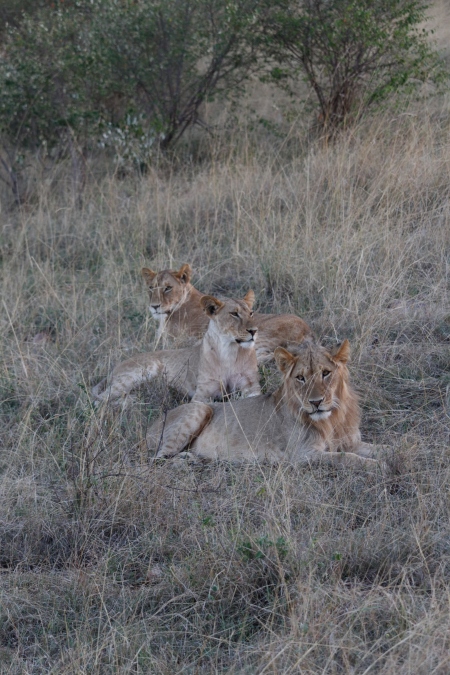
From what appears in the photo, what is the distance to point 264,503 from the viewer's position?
4664 mm

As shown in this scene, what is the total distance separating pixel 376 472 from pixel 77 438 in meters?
1.94

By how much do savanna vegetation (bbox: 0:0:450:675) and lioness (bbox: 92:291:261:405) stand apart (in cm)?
21

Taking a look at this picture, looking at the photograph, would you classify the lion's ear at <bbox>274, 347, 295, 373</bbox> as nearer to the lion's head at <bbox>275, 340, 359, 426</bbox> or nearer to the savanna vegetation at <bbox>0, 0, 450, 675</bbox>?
the lion's head at <bbox>275, 340, 359, 426</bbox>

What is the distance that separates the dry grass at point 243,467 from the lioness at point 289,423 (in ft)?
0.59

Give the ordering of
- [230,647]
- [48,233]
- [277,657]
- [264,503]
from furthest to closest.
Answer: [48,233] → [264,503] → [230,647] → [277,657]

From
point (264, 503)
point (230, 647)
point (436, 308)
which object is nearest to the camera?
point (230, 647)

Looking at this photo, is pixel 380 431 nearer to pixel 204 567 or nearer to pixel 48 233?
pixel 204 567

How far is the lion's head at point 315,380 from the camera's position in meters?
5.29

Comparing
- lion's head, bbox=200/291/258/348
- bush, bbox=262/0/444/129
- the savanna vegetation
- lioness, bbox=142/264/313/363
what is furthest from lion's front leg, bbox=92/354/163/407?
bush, bbox=262/0/444/129

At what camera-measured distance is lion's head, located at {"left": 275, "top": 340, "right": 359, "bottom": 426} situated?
529 centimetres

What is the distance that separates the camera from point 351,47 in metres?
10.4

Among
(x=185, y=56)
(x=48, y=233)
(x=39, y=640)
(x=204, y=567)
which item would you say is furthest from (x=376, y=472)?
(x=185, y=56)

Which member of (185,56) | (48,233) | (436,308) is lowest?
(48,233)

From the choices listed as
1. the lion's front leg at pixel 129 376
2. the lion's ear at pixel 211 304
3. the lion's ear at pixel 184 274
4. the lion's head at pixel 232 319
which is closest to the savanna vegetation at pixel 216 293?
the lion's front leg at pixel 129 376
